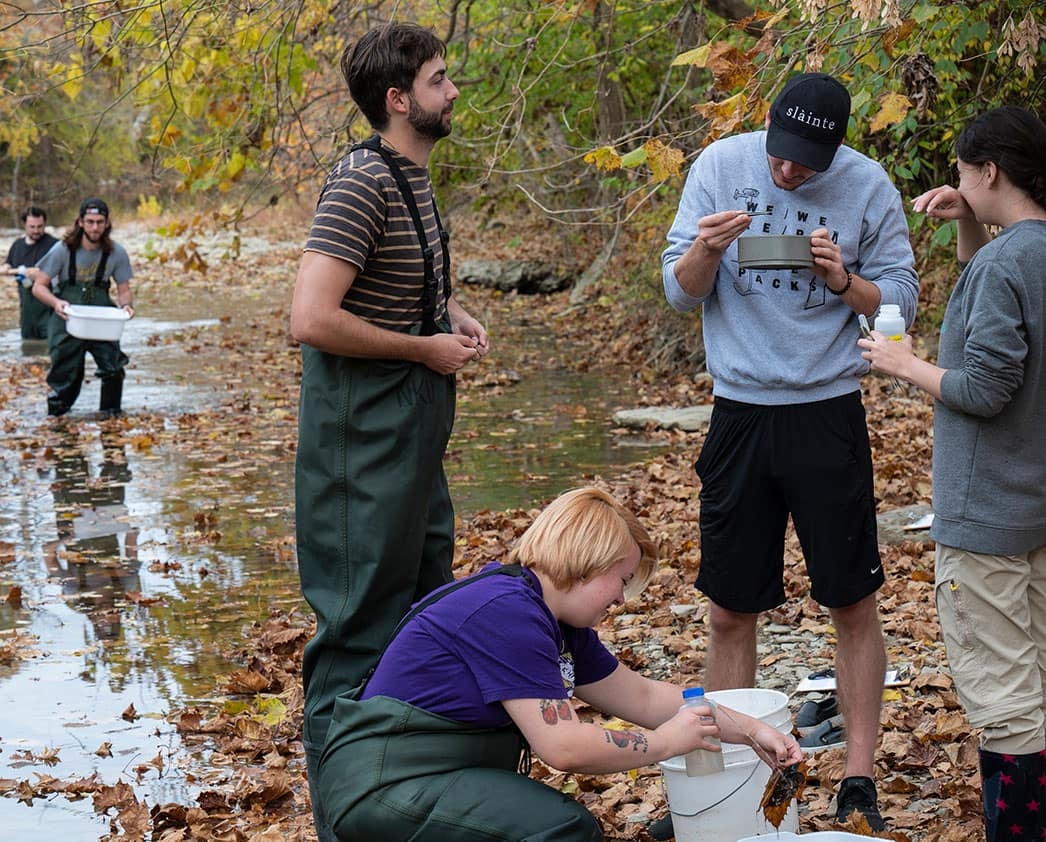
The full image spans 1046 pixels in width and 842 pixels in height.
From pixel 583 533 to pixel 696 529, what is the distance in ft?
16.5

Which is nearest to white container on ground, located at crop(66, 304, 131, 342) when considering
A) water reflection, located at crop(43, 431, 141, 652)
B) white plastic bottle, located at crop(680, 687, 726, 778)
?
water reflection, located at crop(43, 431, 141, 652)

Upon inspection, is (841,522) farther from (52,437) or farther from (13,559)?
(52,437)

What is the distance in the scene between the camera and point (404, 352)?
4.09 m

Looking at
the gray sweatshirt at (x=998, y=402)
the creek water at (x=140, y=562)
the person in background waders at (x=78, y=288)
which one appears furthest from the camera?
the person in background waders at (x=78, y=288)

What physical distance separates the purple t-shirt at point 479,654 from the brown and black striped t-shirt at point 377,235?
1.04m

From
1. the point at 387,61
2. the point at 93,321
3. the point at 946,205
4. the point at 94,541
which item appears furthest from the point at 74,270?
the point at 946,205

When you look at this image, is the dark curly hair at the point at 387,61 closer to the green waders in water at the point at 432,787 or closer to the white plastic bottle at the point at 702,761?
the green waders in water at the point at 432,787

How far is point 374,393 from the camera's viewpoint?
13.5 ft

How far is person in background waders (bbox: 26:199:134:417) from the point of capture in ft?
42.4

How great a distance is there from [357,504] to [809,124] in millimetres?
1740

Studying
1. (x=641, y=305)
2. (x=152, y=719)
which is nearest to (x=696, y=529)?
(x=152, y=719)

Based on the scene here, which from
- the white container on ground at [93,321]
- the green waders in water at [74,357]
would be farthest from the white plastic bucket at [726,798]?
the green waders in water at [74,357]

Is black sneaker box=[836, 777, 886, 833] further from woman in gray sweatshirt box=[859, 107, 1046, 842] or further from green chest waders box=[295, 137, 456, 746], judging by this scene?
green chest waders box=[295, 137, 456, 746]

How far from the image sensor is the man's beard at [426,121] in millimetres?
4148
